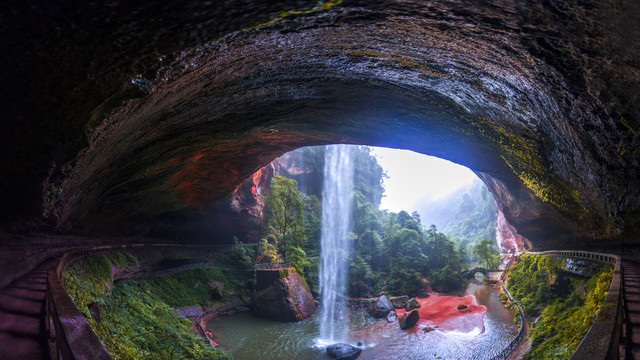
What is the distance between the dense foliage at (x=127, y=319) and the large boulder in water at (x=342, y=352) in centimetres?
584

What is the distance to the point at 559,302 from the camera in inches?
465

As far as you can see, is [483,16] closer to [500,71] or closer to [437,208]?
[500,71]

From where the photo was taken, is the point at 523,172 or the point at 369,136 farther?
the point at 369,136

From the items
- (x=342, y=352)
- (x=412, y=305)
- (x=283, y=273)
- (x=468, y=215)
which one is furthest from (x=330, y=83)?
(x=468, y=215)

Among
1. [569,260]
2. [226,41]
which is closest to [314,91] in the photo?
[226,41]

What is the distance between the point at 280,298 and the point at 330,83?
15.2 meters

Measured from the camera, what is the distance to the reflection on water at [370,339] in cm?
1363

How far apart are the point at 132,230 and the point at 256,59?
16.0 metres

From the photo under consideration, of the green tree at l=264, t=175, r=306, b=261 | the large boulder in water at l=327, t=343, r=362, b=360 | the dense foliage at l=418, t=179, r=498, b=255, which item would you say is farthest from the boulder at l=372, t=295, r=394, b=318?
the dense foliage at l=418, t=179, r=498, b=255

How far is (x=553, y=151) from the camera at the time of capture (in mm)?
6434

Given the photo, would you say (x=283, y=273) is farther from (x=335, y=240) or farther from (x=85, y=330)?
(x=85, y=330)

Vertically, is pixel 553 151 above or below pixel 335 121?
below

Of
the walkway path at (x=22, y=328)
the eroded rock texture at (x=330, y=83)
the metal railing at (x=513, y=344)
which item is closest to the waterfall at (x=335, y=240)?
the metal railing at (x=513, y=344)

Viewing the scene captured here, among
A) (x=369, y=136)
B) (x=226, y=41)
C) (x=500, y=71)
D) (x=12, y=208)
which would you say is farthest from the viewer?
(x=369, y=136)
